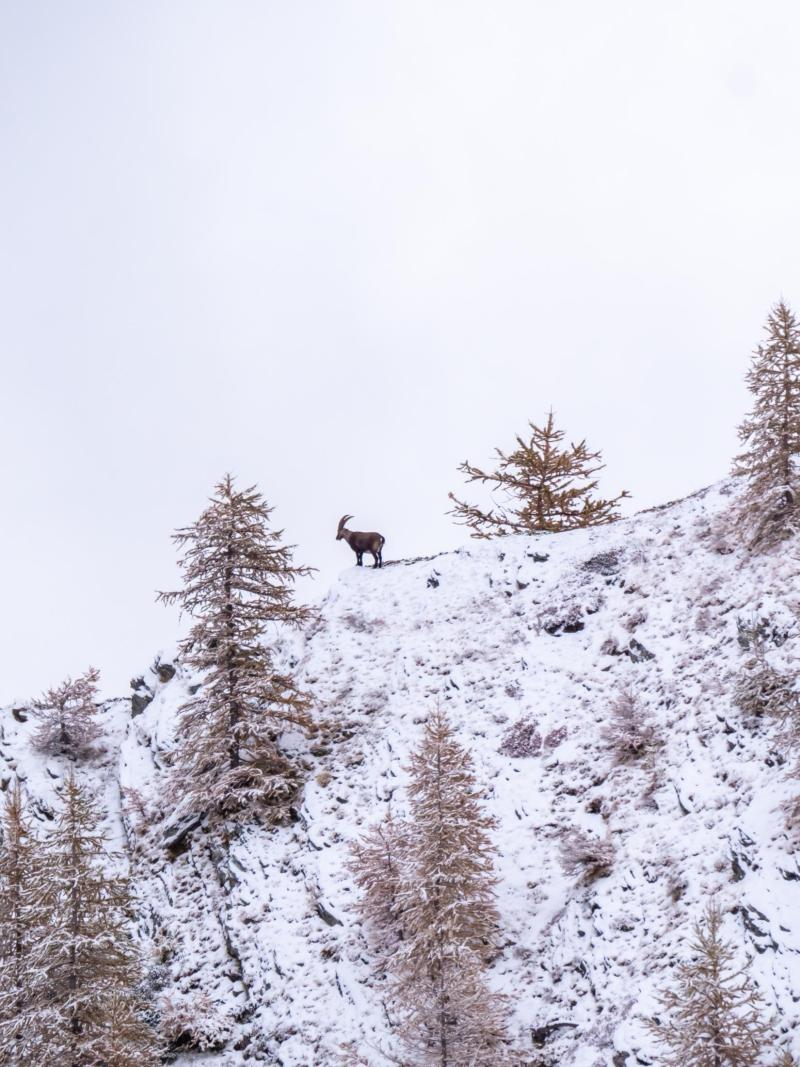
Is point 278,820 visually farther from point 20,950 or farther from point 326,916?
point 20,950

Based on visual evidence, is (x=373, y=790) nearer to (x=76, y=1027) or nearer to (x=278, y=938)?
(x=278, y=938)

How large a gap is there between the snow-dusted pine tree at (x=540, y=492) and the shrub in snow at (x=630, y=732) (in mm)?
14459

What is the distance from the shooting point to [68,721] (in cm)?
2991

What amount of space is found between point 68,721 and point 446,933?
72.2ft

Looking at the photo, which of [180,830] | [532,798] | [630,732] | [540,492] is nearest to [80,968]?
[180,830]

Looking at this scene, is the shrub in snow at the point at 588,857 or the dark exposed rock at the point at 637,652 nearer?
the shrub in snow at the point at 588,857

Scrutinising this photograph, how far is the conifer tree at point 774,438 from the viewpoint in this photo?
63.3 ft

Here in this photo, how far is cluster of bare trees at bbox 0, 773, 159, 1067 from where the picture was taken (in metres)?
13.5

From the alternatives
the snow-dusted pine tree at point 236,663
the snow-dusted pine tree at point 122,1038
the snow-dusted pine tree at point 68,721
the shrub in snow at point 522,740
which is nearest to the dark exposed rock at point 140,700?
the snow-dusted pine tree at point 68,721

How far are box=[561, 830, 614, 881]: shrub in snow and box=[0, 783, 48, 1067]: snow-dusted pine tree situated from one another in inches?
415

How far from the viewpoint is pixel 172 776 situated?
71.8 feet

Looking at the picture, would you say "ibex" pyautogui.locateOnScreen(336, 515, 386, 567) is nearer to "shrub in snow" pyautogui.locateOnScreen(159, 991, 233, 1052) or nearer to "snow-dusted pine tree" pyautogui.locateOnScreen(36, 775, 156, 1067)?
"snow-dusted pine tree" pyautogui.locateOnScreen(36, 775, 156, 1067)

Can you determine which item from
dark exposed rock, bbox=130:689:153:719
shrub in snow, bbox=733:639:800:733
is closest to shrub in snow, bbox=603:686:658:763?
shrub in snow, bbox=733:639:800:733

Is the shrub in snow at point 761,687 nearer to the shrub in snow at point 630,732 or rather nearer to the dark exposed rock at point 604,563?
the shrub in snow at point 630,732
